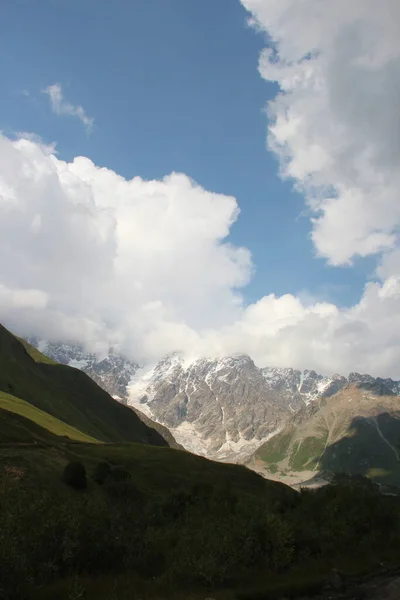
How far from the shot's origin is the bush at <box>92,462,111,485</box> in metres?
77.6

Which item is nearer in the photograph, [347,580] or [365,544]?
[347,580]

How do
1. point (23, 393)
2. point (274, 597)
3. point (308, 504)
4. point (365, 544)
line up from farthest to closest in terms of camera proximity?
point (23, 393) → point (308, 504) → point (365, 544) → point (274, 597)

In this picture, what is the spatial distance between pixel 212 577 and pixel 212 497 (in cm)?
5024

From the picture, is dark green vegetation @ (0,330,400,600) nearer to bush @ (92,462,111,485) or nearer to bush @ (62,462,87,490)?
bush @ (62,462,87,490)

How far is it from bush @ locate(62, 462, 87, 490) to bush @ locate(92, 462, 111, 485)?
7.12 metres

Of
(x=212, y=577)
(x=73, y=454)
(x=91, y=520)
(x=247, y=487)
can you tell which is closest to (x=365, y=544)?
(x=212, y=577)

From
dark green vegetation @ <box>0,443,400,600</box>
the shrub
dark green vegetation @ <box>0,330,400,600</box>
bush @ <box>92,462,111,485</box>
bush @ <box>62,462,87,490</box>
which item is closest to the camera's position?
dark green vegetation @ <box>0,443,400,600</box>

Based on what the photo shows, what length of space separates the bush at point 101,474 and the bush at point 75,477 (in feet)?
23.4

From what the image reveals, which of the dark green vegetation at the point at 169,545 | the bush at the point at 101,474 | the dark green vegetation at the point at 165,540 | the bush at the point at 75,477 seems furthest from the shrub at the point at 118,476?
the bush at the point at 75,477

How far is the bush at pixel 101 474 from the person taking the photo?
3054 inches

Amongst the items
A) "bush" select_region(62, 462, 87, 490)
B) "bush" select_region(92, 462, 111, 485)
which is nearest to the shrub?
"bush" select_region(92, 462, 111, 485)

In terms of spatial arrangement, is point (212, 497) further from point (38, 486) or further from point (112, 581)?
point (112, 581)

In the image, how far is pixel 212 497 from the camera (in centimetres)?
7606

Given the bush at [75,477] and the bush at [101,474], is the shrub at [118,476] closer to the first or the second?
the bush at [101,474]
